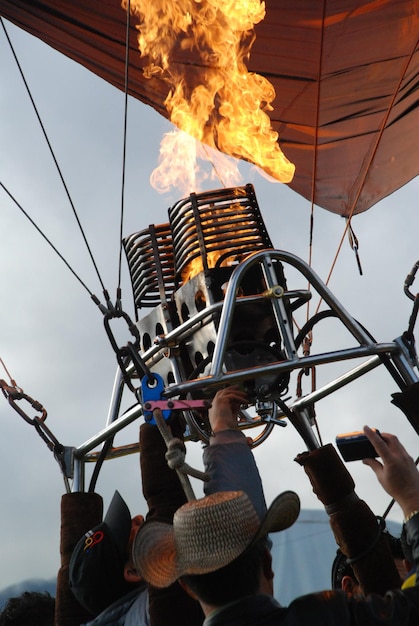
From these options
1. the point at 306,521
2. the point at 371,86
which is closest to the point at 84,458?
the point at 306,521

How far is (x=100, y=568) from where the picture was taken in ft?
6.64

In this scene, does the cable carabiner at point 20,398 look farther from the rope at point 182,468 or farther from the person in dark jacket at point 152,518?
the rope at point 182,468

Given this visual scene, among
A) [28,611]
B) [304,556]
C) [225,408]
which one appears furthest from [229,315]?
[304,556]

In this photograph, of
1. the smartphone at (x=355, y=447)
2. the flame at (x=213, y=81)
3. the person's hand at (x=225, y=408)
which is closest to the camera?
the smartphone at (x=355, y=447)

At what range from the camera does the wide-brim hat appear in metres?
1.41

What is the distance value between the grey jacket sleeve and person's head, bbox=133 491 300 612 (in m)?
0.19

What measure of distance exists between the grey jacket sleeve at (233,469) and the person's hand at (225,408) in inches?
2.2

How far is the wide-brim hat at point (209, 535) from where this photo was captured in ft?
4.63

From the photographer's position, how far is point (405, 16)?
454 centimetres

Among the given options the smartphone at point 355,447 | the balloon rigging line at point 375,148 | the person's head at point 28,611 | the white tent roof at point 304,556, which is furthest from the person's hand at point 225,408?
the white tent roof at point 304,556

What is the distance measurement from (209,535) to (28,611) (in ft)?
3.63

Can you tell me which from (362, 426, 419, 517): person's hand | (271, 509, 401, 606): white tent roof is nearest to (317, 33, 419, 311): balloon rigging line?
(271, 509, 401, 606): white tent roof

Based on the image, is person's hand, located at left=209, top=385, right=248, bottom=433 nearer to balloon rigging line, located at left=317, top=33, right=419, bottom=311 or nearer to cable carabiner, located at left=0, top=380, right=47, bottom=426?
cable carabiner, located at left=0, top=380, right=47, bottom=426

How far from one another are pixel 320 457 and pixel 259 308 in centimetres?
44
